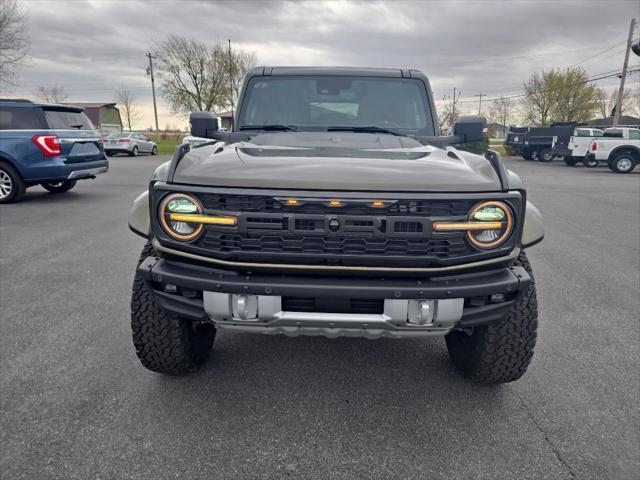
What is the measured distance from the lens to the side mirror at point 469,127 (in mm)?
3158

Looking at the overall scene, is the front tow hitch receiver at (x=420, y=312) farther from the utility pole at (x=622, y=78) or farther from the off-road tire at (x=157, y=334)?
the utility pole at (x=622, y=78)

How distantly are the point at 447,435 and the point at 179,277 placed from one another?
59.1 inches

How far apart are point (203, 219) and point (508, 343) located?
66.5 inches

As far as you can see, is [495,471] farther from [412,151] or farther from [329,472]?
[412,151]

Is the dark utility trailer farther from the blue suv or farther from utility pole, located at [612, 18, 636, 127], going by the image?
the blue suv

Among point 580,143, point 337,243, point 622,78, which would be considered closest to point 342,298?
point 337,243

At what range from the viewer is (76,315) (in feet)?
11.2

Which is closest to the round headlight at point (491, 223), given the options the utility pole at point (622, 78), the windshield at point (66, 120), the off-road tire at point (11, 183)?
the windshield at point (66, 120)

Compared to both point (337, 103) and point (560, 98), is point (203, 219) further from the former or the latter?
point (560, 98)

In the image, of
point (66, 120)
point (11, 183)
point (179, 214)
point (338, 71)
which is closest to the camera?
point (179, 214)

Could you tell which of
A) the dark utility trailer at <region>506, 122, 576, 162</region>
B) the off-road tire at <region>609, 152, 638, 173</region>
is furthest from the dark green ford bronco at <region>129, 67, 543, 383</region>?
the dark utility trailer at <region>506, 122, 576, 162</region>

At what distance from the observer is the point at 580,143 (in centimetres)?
2055

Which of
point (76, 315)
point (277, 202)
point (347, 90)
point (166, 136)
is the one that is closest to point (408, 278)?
point (277, 202)

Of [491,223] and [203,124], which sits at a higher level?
[203,124]
